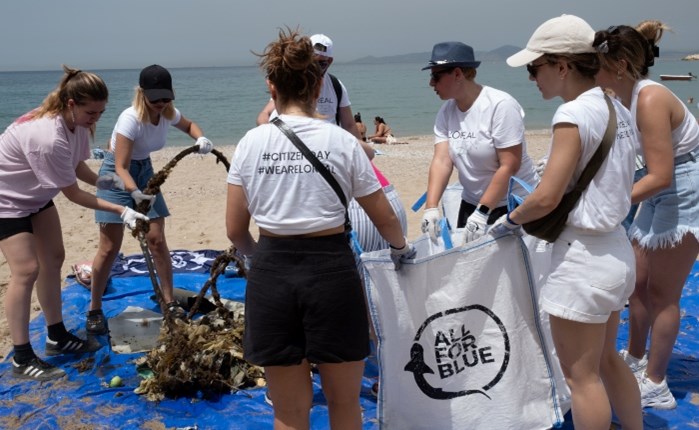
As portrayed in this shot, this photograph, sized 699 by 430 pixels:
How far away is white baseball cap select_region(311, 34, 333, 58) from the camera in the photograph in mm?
4219

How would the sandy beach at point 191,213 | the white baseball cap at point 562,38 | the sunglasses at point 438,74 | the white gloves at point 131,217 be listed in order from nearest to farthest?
the white baseball cap at point 562,38 < the sunglasses at point 438,74 < the white gloves at point 131,217 < the sandy beach at point 191,213

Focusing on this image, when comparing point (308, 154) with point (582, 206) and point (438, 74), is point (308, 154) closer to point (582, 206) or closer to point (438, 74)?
point (582, 206)

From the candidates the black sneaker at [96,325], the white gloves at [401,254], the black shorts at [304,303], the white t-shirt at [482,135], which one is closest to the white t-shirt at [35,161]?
the black sneaker at [96,325]

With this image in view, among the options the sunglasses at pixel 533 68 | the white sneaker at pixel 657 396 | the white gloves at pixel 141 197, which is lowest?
the white sneaker at pixel 657 396

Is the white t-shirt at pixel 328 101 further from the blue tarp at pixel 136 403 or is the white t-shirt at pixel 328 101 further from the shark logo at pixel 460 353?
the shark logo at pixel 460 353

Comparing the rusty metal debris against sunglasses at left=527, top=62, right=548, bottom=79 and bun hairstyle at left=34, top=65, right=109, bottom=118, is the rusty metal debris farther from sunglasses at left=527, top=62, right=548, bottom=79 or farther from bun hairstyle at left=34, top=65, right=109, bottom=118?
sunglasses at left=527, top=62, right=548, bottom=79

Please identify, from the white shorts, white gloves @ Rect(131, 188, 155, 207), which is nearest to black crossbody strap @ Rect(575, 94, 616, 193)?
the white shorts

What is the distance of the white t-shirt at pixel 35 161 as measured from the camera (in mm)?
3520

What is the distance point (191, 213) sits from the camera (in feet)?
27.4

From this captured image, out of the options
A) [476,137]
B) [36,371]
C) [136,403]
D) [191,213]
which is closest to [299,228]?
[476,137]

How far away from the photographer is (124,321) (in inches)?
173

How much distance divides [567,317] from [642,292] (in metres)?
1.26

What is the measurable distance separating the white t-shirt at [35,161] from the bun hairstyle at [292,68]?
1.69m

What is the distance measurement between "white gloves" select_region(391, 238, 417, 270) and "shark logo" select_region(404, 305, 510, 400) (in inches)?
11.8
